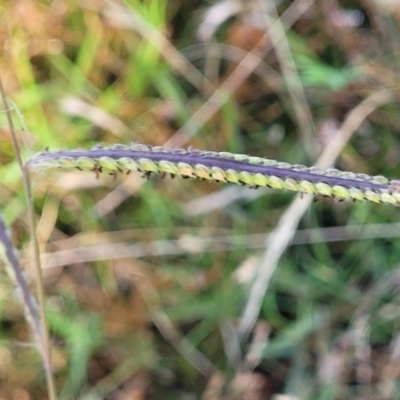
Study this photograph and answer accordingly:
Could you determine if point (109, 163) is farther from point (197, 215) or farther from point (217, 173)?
point (197, 215)

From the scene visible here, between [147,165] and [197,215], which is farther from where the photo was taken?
[197,215]

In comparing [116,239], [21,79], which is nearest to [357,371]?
[116,239]

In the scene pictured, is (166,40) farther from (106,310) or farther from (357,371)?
(357,371)

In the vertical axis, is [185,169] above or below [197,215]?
above

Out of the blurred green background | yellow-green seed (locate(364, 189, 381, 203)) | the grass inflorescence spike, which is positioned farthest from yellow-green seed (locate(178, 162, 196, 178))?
the blurred green background

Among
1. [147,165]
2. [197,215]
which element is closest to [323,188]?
[147,165]

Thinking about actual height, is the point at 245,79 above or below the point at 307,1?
below
